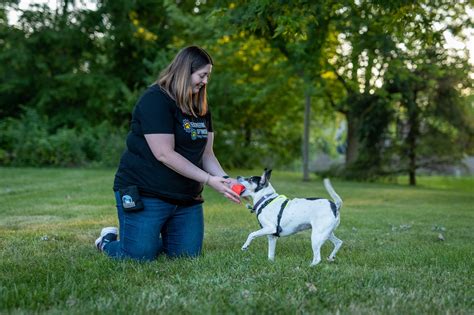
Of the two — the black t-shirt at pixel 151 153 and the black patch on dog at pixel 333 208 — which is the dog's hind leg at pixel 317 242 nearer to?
the black patch on dog at pixel 333 208

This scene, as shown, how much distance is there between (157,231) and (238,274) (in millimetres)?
1080

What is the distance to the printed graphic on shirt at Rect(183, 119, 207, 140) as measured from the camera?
4.97m

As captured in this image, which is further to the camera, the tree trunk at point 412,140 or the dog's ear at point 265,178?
the tree trunk at point 412,140

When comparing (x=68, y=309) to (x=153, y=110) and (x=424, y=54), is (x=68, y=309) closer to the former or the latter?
(x=153, y=110)

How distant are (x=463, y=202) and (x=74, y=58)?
1741cm

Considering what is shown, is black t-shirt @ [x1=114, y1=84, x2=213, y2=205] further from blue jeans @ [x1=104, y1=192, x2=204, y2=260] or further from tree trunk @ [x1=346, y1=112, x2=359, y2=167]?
tree trunk @ [x1=346, y1=112, x2=359, y2=167]

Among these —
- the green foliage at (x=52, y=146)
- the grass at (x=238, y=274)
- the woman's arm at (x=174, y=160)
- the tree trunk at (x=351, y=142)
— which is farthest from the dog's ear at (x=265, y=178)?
the tree trunk at (x=351, y=142)

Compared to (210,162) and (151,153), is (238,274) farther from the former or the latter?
(210,162)

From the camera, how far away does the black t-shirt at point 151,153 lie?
15.7ft

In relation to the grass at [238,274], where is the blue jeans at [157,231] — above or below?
above

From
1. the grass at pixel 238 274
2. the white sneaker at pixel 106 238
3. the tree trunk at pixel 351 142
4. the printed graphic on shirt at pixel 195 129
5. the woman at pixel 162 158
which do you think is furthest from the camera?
the tree trunk at pixel 351 142

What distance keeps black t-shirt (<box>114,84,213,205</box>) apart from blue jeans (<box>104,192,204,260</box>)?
126 mm

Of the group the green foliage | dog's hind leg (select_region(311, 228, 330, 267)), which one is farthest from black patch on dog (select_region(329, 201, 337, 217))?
the green foliage

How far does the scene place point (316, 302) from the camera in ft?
11.3
